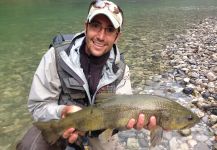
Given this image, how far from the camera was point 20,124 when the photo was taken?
6703mm

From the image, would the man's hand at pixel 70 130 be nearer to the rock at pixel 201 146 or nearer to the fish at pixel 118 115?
the fish at pixel 118 115

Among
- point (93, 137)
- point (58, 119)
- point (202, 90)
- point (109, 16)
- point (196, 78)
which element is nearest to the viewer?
point (58, 119)

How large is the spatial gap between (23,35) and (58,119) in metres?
14.1

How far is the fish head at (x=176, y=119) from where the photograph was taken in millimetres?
3734

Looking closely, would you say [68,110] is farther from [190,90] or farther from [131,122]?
[190,90]

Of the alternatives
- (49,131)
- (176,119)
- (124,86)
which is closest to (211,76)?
(124,86)

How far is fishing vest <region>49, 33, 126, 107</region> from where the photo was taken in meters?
4.16

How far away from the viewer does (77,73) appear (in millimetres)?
4156

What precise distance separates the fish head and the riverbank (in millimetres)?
1782

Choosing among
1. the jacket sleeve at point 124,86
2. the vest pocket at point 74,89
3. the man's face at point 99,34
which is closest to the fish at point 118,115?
the vest pocket at point 74,89

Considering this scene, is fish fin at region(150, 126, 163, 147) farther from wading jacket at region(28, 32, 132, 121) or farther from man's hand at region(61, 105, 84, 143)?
wading jacket at region(28, 32, 132, 121)

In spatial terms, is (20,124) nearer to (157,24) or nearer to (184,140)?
(184,140)

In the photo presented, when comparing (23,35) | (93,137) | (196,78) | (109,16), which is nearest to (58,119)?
(93,137)

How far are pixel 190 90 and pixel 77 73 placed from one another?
4222mm
